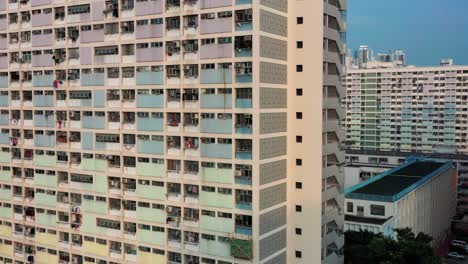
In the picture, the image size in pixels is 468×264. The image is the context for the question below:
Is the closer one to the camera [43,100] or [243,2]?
[243,2]

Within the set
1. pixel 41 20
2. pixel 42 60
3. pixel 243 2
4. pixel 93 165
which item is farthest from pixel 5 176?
pixel 243 2

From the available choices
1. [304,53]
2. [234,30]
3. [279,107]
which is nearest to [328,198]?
[279,107]

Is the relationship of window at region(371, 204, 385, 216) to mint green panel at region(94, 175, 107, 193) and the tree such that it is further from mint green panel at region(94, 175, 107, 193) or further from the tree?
mint green panel at region(94, 175, 107, 193)

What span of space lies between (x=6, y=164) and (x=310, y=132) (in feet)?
68.3

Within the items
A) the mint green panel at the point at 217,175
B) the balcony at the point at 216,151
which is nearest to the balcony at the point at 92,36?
the balcony at the point at 216,151

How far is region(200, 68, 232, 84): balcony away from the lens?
26.3 m

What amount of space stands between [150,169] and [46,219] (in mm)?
9165

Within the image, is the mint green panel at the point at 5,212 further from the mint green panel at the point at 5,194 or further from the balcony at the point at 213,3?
the balcony at the point at 213,3

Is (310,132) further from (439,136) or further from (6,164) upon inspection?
(439,136)

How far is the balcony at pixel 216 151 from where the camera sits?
26609 millimetres

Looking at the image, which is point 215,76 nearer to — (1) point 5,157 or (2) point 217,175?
(2) point 217,175

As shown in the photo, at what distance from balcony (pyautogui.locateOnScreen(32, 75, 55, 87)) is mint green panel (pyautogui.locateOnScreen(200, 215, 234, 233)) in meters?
13.3

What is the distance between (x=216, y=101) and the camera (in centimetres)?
2675

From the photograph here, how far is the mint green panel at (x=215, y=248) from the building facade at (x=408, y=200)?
18.2 m
